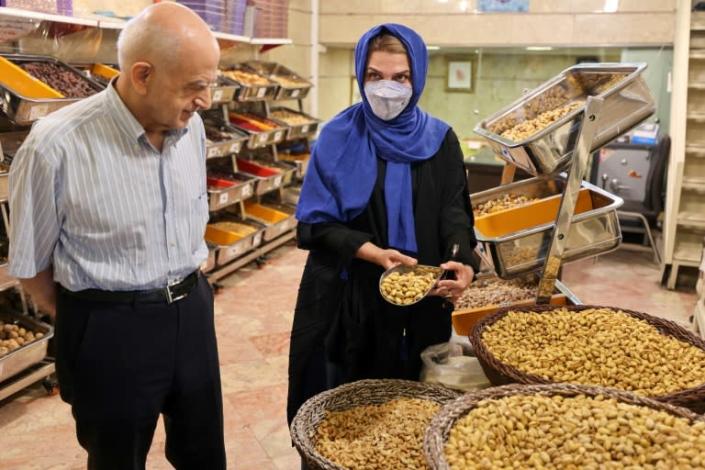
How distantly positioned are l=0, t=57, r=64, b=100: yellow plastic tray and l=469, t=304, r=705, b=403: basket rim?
255 centimetres

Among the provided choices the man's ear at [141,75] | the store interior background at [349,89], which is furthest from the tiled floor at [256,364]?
the man's ear at [141,75]

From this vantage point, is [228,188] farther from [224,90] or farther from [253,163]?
[253,163]

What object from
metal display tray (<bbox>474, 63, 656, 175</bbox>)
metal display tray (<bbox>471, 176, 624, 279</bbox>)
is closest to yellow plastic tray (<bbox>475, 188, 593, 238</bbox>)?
metal display tray (<bbox>471, 176, 624, 279</bbox>)

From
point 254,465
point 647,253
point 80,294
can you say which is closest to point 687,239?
point 647,253

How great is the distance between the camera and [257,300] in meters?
5.19

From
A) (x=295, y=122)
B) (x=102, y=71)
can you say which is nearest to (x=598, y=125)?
(x=102, y=71)

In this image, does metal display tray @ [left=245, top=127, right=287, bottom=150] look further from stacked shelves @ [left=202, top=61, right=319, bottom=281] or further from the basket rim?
the basket rim

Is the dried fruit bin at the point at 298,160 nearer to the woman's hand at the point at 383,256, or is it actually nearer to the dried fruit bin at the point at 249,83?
the dried fruit bin at the point at 249,83

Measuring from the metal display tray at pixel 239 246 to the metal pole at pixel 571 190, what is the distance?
329 centimetres

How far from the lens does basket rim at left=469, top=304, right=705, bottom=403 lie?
5.82 feet

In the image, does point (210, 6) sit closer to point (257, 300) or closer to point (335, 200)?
point (257, 300)

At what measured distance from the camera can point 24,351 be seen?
331 cm

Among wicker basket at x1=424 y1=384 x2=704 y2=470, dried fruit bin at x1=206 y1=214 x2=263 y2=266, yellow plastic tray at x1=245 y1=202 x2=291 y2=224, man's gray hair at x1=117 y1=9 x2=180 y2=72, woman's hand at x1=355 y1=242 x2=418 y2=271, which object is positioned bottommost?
dried fruit bin at x1=206 y1=214 x2=263 y2=266

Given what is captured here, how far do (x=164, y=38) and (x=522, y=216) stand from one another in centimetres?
170
